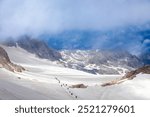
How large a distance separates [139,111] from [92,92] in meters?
41.3

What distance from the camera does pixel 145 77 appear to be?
79062mm

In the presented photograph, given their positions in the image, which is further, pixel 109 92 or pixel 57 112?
pixel 109 92

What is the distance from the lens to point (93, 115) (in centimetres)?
3003

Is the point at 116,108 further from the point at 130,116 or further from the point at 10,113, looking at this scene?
the point at 10,113

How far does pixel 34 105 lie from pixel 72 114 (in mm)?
2933

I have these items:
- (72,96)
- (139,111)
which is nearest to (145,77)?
(72,96)

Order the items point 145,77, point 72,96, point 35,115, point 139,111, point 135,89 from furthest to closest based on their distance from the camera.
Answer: point 145,77, point 135,89, point 72,96, point 139,111, point 35,115

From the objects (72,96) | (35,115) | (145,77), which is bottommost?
(35,115)

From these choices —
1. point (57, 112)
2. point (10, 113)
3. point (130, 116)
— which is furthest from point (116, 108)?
point (10, 113)

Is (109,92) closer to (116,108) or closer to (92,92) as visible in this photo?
(92,92)

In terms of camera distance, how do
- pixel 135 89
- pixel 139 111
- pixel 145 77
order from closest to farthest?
pixel 139 111
pixel 135 89
pixel 145 77

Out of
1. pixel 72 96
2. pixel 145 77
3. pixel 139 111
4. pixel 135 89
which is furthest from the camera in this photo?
pixel 145 77

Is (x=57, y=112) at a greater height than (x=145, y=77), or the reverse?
(x=145, y=77)

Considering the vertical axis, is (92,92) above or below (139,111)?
above
